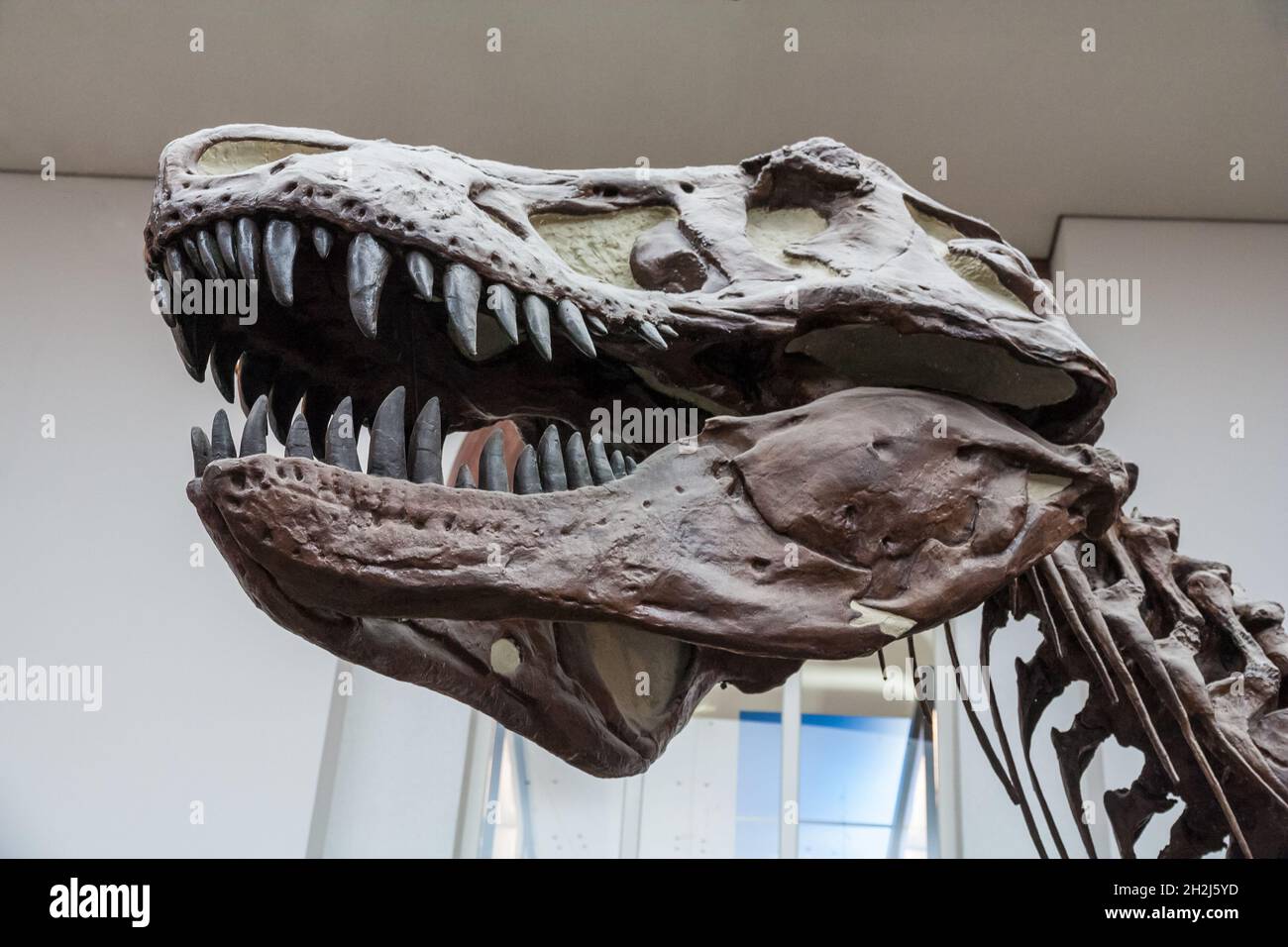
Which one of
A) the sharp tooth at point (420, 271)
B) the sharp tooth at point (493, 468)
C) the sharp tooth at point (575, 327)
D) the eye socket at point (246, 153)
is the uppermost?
the eye socket at point (246, 153)

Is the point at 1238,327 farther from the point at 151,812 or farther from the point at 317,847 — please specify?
the point at 151,812

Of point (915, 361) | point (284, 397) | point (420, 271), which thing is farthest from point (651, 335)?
point (284, 397)

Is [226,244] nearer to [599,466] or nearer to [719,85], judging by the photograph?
[599,466]

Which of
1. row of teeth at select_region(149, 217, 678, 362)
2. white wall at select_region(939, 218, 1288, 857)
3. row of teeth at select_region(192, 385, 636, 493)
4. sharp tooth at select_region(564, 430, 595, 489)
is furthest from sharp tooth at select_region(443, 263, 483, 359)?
white wall at select_region(939, 218, 1288, 857)

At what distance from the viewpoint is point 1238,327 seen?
5070mm

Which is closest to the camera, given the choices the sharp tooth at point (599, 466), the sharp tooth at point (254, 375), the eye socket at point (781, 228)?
the sharp tooth at point (599, 466)

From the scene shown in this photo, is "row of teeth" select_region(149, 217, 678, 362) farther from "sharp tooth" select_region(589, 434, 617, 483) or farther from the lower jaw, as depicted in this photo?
the lower jaw

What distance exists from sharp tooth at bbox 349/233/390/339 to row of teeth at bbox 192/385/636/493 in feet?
0.33

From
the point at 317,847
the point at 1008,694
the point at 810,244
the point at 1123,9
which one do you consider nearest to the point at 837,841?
the point at 1008,694

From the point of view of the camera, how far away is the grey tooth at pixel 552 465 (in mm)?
1711

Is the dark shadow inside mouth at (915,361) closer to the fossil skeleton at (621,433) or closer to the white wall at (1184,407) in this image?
the fossil skeleton at (621,433)

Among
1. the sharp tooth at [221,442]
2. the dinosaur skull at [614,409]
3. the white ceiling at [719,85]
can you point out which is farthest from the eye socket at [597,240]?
the white ceiling at [719,85]

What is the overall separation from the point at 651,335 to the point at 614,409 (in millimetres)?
246

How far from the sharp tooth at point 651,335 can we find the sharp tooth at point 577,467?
0.59 feet
